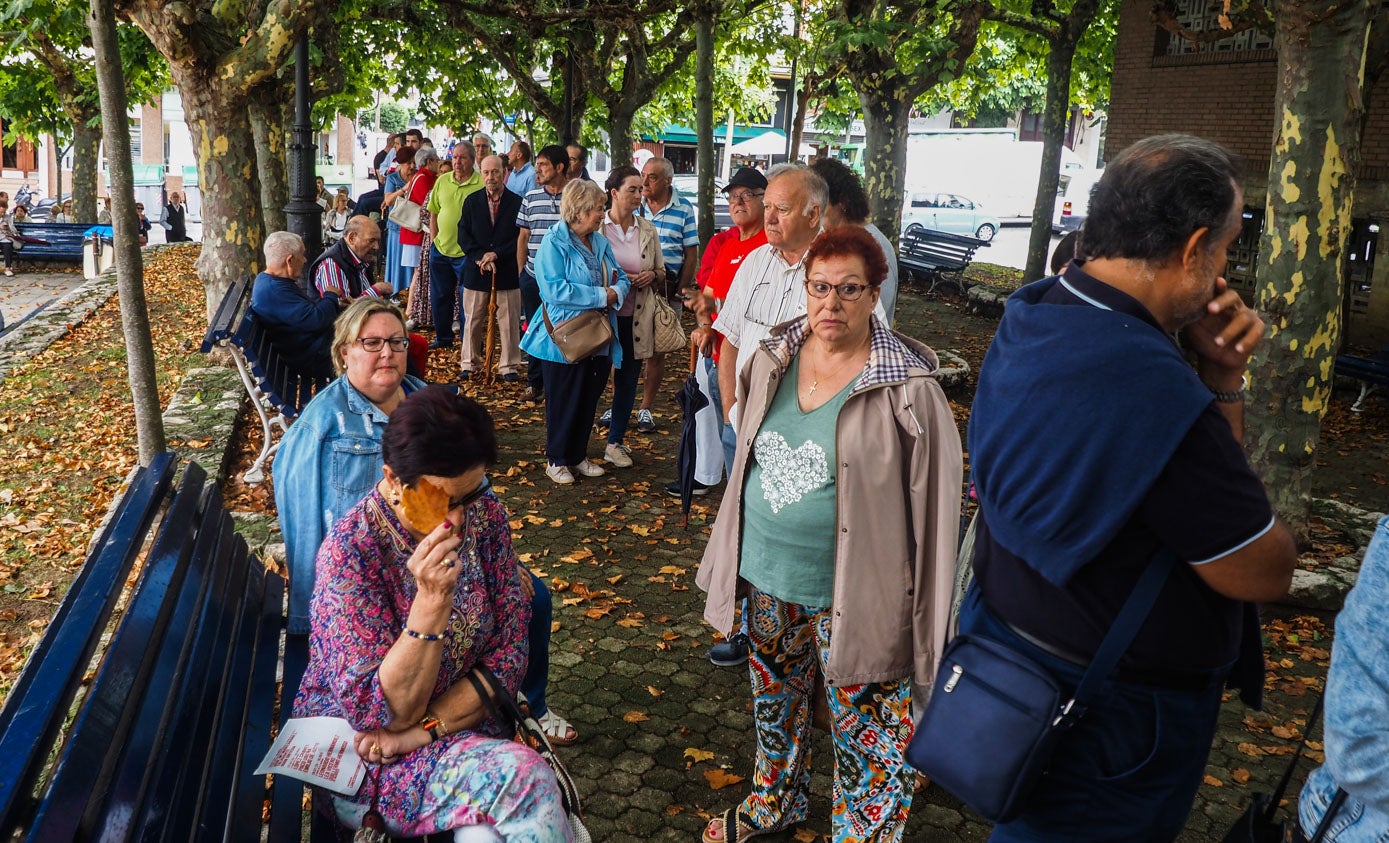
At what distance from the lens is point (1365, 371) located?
460 inches

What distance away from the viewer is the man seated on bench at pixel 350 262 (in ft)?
26.0

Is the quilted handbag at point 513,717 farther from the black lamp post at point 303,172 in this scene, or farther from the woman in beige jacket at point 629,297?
the black lamp post at point 303,172

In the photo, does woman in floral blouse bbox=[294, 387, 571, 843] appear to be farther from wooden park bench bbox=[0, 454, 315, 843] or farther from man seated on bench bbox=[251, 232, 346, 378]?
man seated on bench bbox=[251, 232, 346, 378]

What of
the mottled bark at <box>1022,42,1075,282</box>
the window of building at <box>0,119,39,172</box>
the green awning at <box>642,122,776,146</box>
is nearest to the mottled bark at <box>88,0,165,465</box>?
the mottled bark at <box>1022,42,1075,282</box>

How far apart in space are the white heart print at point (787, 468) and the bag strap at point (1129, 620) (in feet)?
4.16

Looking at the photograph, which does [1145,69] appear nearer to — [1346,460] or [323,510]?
[1346,460]

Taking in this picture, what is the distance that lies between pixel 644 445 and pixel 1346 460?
6.19 meters

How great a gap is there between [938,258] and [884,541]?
19094 millimetres

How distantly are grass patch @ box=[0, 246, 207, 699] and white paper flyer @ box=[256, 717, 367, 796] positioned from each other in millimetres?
2714

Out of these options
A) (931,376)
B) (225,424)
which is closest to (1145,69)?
(225,424)

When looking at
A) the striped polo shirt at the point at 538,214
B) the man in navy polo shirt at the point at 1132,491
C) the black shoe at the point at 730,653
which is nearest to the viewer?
the man in navy polo shirt at the point at 1132,491

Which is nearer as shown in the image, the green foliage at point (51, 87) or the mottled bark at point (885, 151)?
the mottled bark at point (885, 151)

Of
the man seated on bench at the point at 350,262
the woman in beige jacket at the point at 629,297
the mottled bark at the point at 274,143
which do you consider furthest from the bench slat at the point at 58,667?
the mottled bark at the point at 274,143

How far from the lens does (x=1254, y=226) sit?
17.3 m
